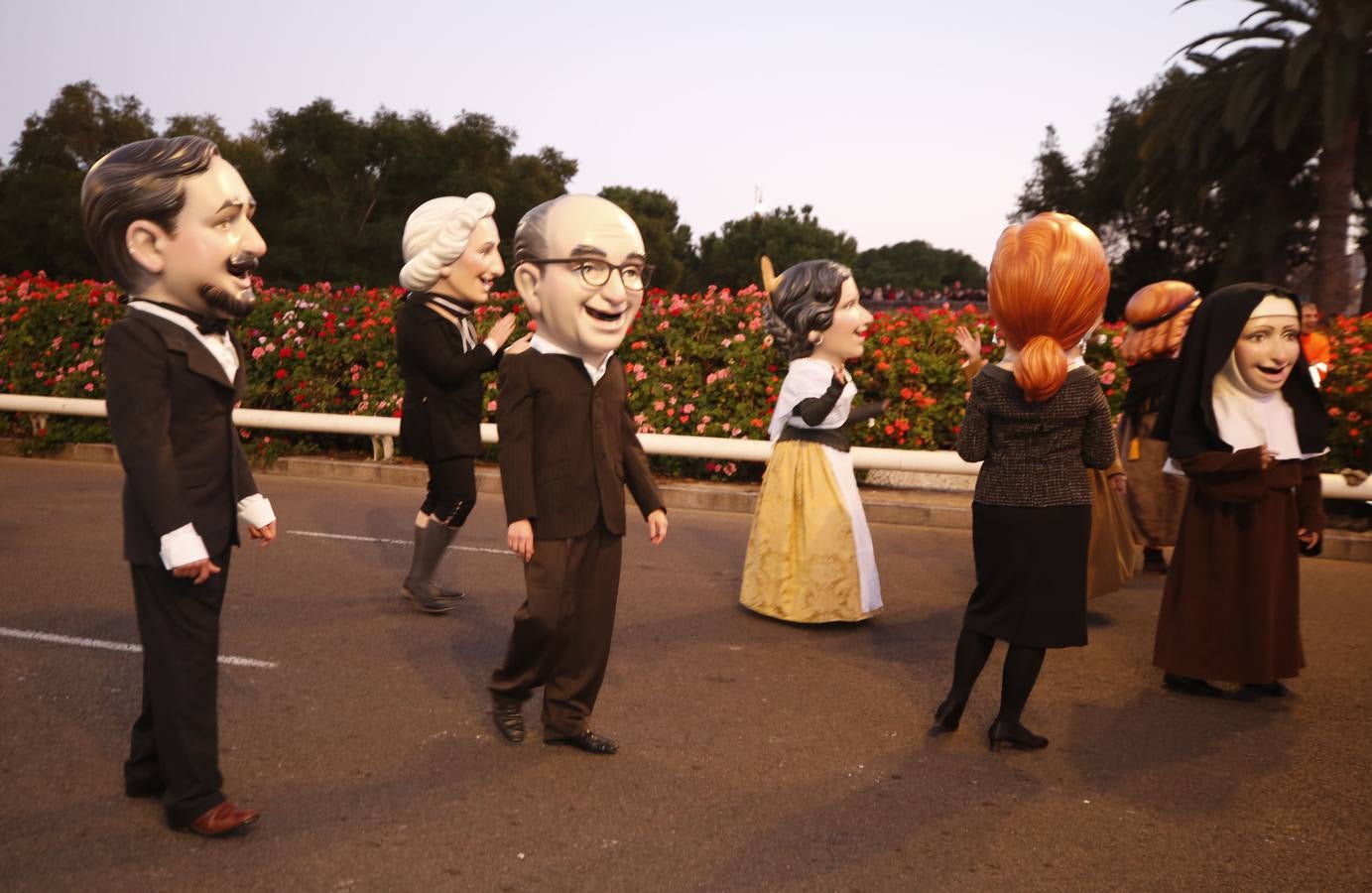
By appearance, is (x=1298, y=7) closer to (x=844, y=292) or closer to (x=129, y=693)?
(x=844, y=292)

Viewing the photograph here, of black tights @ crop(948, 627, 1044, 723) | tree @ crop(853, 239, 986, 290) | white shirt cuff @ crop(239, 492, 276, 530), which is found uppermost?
tree @ crop(853, 239, 986, 290)

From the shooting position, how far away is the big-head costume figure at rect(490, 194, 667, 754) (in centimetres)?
429

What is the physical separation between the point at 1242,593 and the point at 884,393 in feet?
19.2

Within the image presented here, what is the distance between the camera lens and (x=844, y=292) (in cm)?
635

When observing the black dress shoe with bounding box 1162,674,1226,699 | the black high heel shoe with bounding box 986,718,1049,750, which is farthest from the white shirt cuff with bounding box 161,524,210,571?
the black dress shoe with bounding box 1162,674,1226,699

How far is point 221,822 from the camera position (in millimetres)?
3604

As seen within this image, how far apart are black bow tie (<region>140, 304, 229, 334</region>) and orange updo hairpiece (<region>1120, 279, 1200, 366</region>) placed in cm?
515

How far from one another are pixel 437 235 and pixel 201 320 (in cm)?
251

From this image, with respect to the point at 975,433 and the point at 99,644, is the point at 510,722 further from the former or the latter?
the point at 99,644

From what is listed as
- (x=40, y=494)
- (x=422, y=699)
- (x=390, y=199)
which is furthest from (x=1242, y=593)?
(x=390, y=199)

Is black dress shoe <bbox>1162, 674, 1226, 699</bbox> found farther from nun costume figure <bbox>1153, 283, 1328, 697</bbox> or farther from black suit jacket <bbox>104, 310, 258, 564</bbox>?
black suit jacket <bbox>104, 310, 258, 564</bbox>

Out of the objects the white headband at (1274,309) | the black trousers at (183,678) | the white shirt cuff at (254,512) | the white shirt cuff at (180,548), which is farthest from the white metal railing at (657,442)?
the white shirt cuff at (180,548)

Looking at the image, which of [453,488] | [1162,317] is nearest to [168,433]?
[453,488]

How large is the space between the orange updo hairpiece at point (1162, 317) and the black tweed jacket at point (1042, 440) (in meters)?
2.82
